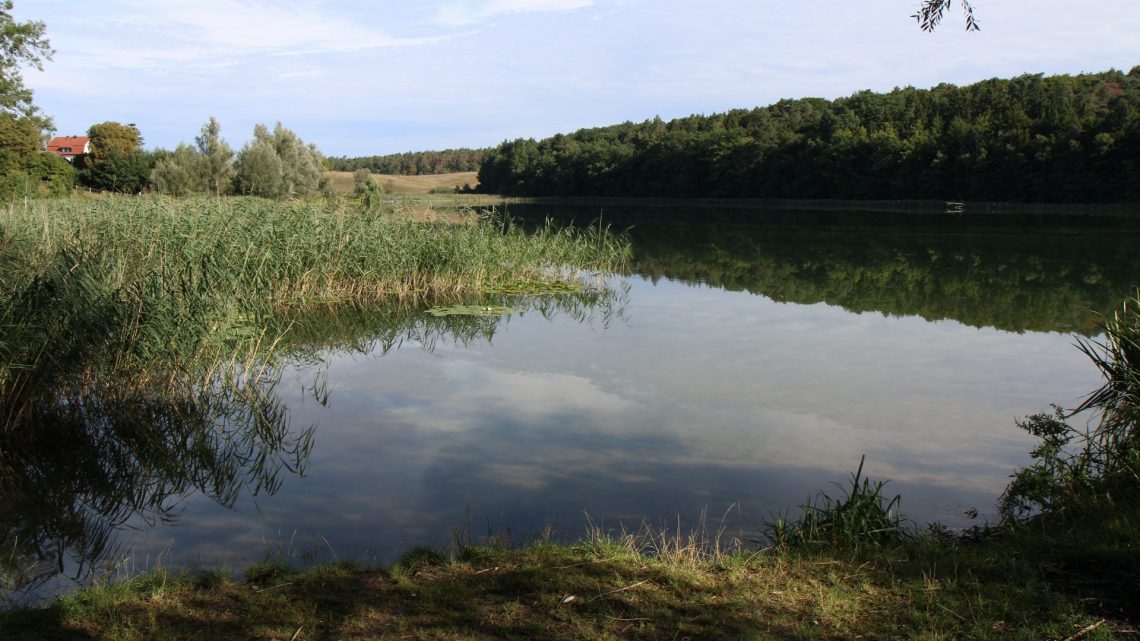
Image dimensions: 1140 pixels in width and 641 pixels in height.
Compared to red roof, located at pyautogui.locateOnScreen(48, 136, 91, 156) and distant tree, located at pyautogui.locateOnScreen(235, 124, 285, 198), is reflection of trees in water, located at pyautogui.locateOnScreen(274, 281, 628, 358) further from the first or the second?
red roof, located at pyautogui.locateOnScreen(48, 136, 91, 156)

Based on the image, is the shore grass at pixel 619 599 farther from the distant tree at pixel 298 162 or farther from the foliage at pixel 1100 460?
the distant tree at pixel 298 162

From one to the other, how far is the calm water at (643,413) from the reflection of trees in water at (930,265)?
17 cm

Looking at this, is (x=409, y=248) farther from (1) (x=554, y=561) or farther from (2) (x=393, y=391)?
(1) (x=554, y=561)

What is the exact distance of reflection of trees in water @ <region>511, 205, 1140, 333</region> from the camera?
549 inches

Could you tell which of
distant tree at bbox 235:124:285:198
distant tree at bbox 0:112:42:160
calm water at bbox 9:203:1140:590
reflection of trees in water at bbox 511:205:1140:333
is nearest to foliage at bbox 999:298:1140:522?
calm water at bbox 9:203:1140:590

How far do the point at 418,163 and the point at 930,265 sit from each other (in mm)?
109984

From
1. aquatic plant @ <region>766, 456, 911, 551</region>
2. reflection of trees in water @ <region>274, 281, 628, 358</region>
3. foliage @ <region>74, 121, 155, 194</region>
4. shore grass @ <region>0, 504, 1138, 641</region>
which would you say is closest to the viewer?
shore grass @ <region>0, 504, 1138, 641</region>

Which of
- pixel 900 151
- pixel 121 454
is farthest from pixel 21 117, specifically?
pixel 900 151

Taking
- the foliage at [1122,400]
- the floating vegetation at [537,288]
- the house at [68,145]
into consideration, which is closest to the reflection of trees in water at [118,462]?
the foliage at [1122,400]

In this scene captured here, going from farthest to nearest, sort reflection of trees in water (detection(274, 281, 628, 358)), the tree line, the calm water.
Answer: the tree line → reflection of trees in water (detection(274, 281, 628, 358)) → the calm water

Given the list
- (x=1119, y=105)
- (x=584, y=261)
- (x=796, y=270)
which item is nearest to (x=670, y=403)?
(x=584, y=261)

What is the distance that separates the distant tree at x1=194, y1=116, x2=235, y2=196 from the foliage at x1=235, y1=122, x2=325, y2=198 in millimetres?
417

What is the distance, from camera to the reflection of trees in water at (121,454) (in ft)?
15.4

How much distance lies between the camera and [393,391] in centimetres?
822
